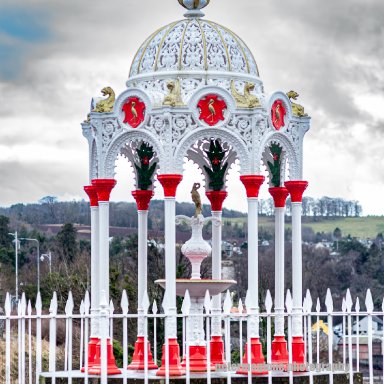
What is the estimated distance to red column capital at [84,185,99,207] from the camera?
27719 millimetres

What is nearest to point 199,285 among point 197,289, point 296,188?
point 197,289

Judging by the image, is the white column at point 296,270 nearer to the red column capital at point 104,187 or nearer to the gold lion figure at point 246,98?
the gold lion figure at point 246,98

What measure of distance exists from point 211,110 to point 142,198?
10.6ft

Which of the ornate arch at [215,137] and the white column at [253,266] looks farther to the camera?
the ornate arch at [215,137]

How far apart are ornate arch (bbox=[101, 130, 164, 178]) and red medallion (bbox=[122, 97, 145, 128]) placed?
6.9 inches

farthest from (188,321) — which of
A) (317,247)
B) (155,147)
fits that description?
(317,247)

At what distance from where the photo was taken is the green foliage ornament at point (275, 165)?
28812 millimetres

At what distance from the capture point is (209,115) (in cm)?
2659

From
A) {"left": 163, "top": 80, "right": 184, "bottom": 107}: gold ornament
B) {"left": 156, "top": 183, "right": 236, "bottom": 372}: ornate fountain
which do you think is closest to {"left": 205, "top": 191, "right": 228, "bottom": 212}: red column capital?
{"left": 156, "top": 183, "right": 236, "bottom": 372}: ornate fountain

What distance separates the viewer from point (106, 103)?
27312 millimetres

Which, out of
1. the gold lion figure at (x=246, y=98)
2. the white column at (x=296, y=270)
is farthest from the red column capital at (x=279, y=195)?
the gold lion figure at (x=246, y=98)

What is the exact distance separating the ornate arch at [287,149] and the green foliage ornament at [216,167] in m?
1.35

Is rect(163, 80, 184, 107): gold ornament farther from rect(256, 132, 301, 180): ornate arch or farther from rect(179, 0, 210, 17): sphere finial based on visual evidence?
rect(179, 0, 210, 17): sphere finial

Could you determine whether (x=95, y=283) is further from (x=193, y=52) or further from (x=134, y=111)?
(x=193, y=52)
